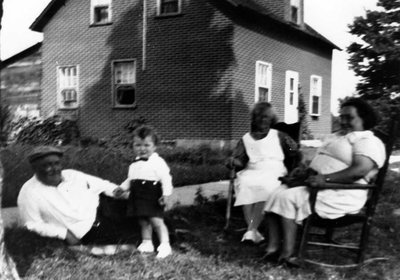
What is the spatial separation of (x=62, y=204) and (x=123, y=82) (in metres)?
A: 13.6

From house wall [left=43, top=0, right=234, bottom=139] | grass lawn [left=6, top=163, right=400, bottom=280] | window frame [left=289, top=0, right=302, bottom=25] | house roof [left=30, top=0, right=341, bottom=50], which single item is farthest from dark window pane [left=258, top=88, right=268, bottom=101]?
grass lawn [left=6, top=163, right=400, bottom=280]

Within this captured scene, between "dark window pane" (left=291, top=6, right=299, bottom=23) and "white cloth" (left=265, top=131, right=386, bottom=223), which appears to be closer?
"white cloth" (left=265, top=131, right=386, bottom=223)

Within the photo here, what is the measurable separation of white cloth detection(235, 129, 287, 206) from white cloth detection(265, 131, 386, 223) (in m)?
0.71

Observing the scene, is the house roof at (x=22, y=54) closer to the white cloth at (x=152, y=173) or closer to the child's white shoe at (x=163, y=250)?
the white cloth at (x=152, y=173)

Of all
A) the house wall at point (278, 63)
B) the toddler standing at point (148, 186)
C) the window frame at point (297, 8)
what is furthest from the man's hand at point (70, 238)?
the window frame at point (297, 8)

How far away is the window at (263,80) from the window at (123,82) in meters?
4.14

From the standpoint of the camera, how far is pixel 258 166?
5.52 m

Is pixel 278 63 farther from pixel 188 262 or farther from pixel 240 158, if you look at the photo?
pixel 188 262

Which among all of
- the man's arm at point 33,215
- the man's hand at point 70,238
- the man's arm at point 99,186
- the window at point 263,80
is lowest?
the man's hand at point 70,238

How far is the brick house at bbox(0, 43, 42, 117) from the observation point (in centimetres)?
2012

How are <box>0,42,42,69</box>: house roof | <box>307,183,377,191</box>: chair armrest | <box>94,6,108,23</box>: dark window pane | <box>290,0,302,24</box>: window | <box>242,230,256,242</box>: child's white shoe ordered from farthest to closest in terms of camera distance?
<box>0,42,42,69</box>: house roof
<box>290,0,302,24</box>: window
<box>94,6,108,23</box>: dark window pane
<box>242,230,256,242</box>: child's white shoe
<box>307,183,377,191</box>: chair armrest

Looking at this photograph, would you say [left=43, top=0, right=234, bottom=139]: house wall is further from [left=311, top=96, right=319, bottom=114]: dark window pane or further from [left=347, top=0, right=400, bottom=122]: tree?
[left=311, top=96, right=319, bottom=114]: dark window pane

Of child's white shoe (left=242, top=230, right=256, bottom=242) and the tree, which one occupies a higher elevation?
the tree

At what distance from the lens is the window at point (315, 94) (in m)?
21.4
